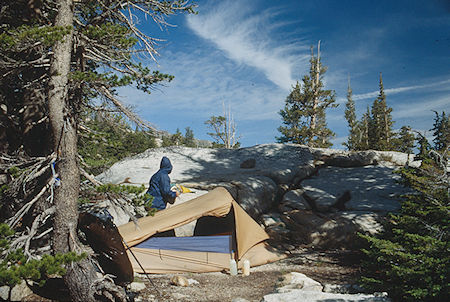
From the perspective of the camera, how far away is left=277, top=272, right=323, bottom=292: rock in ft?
17.9

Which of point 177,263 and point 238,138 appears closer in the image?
point 177,263

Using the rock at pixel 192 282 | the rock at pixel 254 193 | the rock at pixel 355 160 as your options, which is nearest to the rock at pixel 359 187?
the rock at pixel 355 160

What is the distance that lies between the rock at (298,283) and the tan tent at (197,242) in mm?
1515

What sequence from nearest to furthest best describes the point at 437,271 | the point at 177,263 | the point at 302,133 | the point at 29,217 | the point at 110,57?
the point at 437,271 → the point at 29,217 → the point at 110,57 → the point at 177,263 → the point at 302,133

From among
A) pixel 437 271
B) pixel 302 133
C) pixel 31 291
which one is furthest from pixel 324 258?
pixel 302 133

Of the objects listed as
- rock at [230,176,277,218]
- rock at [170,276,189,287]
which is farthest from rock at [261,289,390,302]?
rock at [230,176,277,218]

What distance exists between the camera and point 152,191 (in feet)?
25.3

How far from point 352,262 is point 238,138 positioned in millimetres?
32664

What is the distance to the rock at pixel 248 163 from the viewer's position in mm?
13859

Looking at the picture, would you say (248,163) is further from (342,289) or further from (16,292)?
(16,292)

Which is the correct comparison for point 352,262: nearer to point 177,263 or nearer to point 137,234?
point 177,263

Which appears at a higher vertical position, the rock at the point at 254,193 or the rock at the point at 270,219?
the rock at the point at 254,193

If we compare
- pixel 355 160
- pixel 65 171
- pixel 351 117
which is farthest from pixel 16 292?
pixel 351 117

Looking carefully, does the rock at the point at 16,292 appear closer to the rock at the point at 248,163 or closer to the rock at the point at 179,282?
the rock at the point at 179,282
